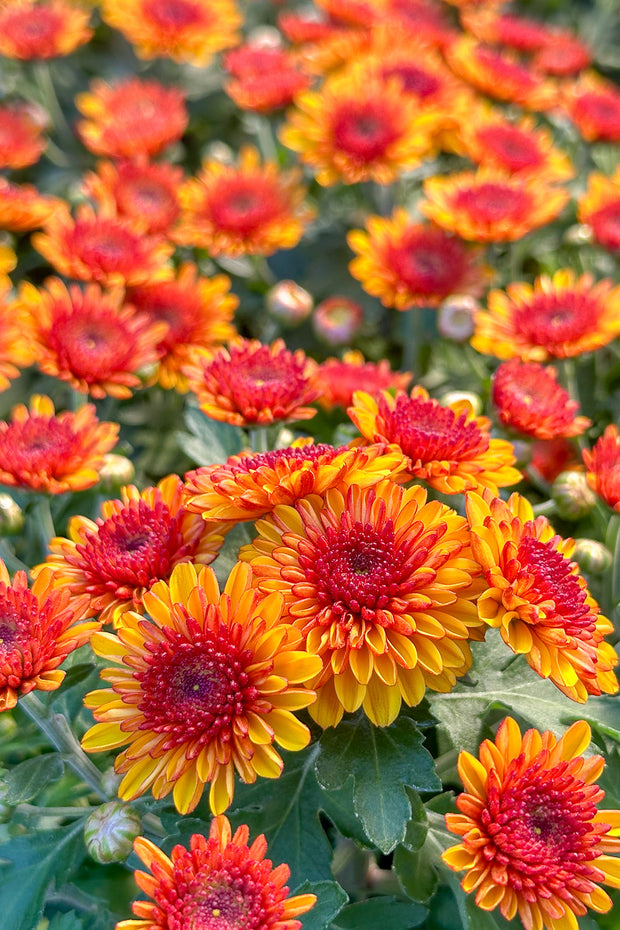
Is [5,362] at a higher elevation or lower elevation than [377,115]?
lower

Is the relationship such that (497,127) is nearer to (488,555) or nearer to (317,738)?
(488,555)

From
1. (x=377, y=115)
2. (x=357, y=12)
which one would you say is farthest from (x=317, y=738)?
(x=357, y=12)

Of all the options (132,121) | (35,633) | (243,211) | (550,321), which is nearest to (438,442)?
(35,633)

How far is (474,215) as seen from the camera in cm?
164

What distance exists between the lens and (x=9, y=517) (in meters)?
1.22

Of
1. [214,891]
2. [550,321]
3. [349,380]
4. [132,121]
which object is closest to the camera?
[214,891]

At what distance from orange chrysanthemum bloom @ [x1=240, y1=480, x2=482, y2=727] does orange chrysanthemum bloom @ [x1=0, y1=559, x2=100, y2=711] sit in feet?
0.65

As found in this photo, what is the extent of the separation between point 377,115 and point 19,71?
121 cm

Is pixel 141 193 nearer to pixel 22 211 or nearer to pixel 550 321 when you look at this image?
pixel 22 211

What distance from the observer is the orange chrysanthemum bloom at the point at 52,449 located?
113 centimetres

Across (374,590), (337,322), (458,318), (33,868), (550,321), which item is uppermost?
(374,590)

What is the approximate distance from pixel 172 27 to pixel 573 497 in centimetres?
161

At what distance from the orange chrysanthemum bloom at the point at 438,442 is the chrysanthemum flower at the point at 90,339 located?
0.47m

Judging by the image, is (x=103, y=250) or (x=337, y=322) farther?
(x=337, y=322)
